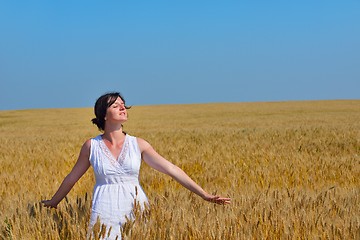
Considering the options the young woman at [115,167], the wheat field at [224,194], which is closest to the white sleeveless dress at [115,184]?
the young woman at [115,167]

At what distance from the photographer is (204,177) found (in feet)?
21.0

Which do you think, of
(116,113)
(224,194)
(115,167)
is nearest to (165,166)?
(115,167)

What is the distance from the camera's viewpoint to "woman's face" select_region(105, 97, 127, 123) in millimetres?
3424

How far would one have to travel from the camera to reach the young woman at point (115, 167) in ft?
11.0

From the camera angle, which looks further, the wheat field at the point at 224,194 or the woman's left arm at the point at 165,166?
the woman's left arm at the point at 165,166

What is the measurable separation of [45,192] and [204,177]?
196 centimetres

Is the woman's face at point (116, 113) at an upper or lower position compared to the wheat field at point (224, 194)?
upper

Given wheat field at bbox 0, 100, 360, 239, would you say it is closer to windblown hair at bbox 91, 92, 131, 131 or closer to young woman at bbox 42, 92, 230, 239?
young woman at bbox 42, 92, 230, 239

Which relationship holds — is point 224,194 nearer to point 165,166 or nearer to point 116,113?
point 165,166

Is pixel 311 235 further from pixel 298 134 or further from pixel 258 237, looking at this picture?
pixel 298 134

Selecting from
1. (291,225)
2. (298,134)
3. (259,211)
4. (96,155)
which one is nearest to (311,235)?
(291,225)

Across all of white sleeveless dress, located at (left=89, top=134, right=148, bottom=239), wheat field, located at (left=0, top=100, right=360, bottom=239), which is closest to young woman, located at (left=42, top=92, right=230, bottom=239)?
white sleeveless dress, located at (left=89, top=134, right=148, bottom=239)

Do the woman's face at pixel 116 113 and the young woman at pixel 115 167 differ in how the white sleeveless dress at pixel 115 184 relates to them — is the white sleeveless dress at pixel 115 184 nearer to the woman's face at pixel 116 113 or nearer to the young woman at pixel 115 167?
the young woman at pixel 115 167

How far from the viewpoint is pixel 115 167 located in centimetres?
343
